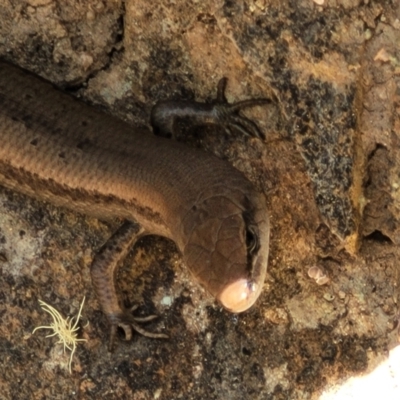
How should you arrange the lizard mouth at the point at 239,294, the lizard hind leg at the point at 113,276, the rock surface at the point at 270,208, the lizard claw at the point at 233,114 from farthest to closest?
the lizard hind leg at the point at 113,276 → the lizard claw at the point at 233,114 → the rock surface at the point at 270,208 → the lizard mouth at the point at 239,294

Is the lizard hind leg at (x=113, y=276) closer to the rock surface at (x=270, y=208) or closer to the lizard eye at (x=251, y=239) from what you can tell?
the rock surface at (x=270, y=208)

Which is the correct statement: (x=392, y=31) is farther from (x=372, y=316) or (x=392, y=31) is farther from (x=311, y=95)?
(x=372, y=316)

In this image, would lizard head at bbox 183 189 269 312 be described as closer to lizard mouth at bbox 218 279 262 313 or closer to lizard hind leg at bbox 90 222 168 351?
lizard mouth at bbox 218 279 262 313

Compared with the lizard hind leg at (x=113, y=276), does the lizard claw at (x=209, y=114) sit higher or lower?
higher

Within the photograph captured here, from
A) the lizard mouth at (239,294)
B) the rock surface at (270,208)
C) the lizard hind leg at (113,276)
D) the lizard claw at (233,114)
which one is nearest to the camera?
A: the lizard mouth at (239,294)

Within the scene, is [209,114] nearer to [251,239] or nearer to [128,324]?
[251,239]

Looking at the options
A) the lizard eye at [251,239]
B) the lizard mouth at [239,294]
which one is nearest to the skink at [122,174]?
the lizard eye at [251,239]

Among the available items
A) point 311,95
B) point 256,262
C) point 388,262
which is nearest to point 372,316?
point 388,262

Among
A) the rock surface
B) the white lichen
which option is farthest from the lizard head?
the white lichen
